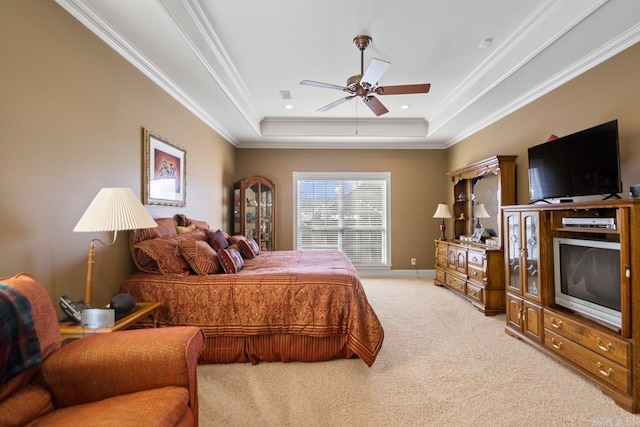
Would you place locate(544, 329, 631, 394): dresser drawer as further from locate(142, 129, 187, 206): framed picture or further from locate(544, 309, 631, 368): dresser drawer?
locate(142, 129, 187, 206): framed picture

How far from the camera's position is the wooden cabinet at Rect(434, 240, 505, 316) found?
363cm

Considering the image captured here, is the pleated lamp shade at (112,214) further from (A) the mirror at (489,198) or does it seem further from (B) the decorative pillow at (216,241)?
(A) the mirror at (489,198)

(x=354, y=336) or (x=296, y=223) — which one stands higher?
(x=296, y=223)

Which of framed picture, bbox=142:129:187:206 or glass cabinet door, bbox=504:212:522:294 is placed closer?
framed picture, bbox=142:129:187:206

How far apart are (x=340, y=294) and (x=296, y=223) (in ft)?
11.3

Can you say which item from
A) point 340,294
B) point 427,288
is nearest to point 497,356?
point 340,294

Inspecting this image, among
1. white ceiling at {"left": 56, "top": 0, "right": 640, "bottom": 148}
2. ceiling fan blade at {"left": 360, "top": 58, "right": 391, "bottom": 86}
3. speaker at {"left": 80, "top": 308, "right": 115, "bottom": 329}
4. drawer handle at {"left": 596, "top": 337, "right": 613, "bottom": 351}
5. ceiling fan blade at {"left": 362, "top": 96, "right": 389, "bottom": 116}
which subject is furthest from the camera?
ceiling fan blade at {"left": 362, "top": 96, "right": 389, "bottom": 116}

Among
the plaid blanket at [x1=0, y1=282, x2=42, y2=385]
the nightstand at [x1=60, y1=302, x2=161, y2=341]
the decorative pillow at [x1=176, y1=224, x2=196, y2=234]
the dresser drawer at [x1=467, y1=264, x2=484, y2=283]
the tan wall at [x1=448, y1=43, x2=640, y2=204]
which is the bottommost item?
the dresser drawer at [x1=467, y1=264, x2=484, y2=283]

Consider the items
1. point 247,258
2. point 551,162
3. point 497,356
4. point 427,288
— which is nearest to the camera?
point 497,356

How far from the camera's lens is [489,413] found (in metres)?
1.81

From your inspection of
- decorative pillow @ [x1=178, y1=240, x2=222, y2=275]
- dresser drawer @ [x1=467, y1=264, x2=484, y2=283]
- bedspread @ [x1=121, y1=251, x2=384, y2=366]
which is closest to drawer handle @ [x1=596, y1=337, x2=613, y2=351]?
bedspread @ [x1=121, y1=251, x2=384, y2=366]

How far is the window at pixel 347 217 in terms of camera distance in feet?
19.2

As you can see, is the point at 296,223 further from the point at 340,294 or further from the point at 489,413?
the point at 489,413

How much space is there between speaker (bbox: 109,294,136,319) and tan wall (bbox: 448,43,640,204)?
3.91m
